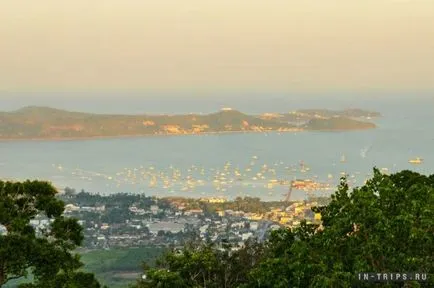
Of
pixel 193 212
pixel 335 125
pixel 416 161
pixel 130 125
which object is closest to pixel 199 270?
pixel 193 212

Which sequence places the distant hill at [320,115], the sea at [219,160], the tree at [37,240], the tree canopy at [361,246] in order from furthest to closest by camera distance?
the distant hill at [320,115] → the sea at [219,160] → the tree at [37,240] → the tree canopy at [361,246]

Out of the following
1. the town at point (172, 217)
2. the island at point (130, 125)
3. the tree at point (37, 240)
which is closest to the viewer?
the tree at point (37, 240)

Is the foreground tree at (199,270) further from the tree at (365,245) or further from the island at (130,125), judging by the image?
the island at (130,125)

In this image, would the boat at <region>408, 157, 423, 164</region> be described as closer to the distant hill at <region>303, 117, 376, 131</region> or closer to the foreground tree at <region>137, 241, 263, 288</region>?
the distant hill at <region>303, 117, 376, 131</region>

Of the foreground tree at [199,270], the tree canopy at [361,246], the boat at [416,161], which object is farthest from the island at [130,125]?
the tree canopy at [361,246]

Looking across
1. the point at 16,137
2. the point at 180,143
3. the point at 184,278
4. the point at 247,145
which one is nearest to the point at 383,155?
the point at 247,145

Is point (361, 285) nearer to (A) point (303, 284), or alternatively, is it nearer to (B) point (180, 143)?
(A) point (303, 284)

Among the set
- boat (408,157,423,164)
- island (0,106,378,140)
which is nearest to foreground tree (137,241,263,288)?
boat (408,157,423,164)
